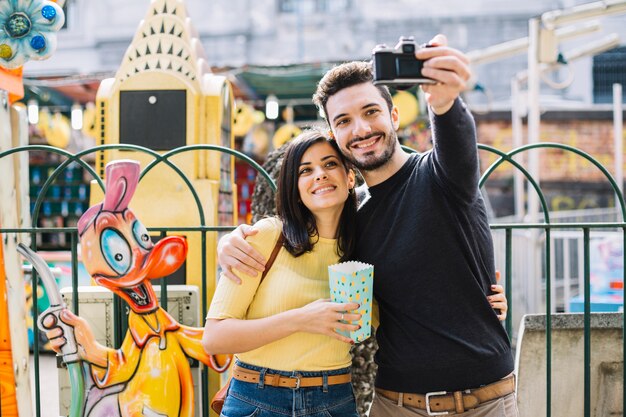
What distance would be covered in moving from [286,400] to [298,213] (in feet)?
1.81

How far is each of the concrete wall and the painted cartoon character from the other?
1.62m

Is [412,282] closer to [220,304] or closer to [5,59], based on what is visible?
[220,304]

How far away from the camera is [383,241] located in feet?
6.19

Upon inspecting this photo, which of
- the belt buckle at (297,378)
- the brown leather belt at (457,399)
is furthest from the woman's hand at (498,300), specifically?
the belt buckle at (297,378)

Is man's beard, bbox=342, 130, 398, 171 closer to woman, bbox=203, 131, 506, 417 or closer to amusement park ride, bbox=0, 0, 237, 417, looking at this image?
woman, bbox=203, 131, 506, 417

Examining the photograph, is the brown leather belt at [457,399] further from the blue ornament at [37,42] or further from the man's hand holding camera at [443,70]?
the blue ornament at [37,42]

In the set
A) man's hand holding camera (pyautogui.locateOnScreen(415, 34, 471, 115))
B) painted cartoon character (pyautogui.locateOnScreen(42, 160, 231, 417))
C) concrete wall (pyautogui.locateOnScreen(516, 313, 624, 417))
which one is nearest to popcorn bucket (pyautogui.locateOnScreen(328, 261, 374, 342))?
man's hand holding camera (pyautogui.locateOnScreen(415, 34, 471, 115))

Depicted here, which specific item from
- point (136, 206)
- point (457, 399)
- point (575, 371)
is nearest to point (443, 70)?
point (457, 399)

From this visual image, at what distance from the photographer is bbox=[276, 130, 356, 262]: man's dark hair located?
187 cm

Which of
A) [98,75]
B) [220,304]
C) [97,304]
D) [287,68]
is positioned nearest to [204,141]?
[97,304]

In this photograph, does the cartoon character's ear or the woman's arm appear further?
the cartoon character's ear

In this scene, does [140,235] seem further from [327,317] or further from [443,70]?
[443,70]

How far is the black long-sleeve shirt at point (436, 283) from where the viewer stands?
1.80 m

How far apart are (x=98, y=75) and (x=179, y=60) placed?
3.54 meters
